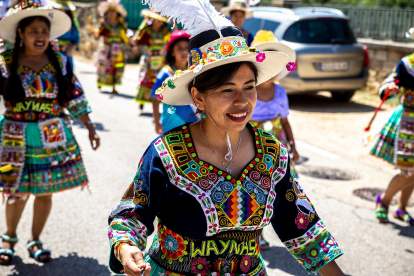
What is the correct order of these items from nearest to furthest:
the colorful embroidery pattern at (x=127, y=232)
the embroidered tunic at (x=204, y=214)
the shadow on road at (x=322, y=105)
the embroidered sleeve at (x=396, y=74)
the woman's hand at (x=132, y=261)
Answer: the woman's hand at (x=132, y=261) → the colorful embroidery pattern at (x=127, y=232) → the embroidered tunic at (x=204, y=214) → the embroidered sleeve at (x=396, y=74) → the shadow on road at (x=322, y=105)

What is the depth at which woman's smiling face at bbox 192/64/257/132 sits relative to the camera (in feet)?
7.32

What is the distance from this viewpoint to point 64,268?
4098 mm

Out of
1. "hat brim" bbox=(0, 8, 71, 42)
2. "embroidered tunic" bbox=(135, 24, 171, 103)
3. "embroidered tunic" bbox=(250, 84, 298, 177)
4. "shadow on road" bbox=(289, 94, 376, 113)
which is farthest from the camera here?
"shadow on road" bbox=(289, 94, 376, 113)

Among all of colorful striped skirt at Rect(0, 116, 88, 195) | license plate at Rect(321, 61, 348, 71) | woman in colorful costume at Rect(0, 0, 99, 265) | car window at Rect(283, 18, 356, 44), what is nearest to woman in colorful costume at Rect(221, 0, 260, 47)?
car window at Rect(283, 18, 356, 44)

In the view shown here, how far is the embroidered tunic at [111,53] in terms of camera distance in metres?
12.0

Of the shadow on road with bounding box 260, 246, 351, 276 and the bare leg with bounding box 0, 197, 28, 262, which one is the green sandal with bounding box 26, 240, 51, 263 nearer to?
the bare leg with bounding box 0, 197, 28, 262

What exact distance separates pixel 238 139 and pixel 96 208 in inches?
128

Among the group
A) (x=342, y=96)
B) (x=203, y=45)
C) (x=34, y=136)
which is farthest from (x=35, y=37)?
(x=342, y=96)

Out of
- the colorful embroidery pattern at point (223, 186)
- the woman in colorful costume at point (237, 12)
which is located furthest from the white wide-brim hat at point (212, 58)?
the woman in colorful costume at point (237, 12)

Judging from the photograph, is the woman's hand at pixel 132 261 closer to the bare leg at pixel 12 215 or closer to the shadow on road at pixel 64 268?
the shadow on road at pixel 64 268

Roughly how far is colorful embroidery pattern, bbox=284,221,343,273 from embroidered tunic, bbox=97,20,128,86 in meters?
10.3

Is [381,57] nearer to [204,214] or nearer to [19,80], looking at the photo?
[19,80]

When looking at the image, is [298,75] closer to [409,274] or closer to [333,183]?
[333,183]

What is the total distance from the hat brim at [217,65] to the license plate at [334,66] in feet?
27.9
